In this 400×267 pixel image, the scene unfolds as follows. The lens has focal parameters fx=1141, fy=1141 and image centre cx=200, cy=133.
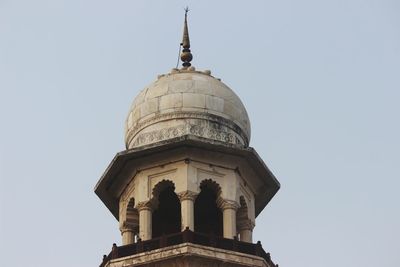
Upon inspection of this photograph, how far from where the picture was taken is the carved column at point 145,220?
955 inches

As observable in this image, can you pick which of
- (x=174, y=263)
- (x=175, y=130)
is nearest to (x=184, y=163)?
(x=175, y=130)

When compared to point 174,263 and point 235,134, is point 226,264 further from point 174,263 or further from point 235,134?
point 235,134

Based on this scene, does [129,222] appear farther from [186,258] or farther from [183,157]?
[186,258]

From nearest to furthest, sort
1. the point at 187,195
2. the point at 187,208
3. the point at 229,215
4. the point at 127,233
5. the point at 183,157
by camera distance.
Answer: the point at 187,208
the point at 187,195
the point at 229,215
the point at 183,157
the point at 127,233

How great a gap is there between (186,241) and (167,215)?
345cm

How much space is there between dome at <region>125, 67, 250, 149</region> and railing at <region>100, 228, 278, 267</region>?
2.55m

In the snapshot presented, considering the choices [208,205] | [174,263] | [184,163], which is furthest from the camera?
[208,205]

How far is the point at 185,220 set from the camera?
24.0 m

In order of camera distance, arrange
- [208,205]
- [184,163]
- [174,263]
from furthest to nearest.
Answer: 1. [208,205]
2. [184,163]
3. [174,263]


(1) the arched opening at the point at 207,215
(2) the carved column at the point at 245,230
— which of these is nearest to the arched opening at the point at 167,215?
(1) the arched opening at the point at 207,215

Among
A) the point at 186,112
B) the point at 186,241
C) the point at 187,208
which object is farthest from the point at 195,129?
the point at 186,241

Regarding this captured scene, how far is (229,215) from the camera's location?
24.6 meters

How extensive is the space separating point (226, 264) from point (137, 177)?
123 inches

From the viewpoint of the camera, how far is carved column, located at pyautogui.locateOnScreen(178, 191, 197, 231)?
78.7ft
